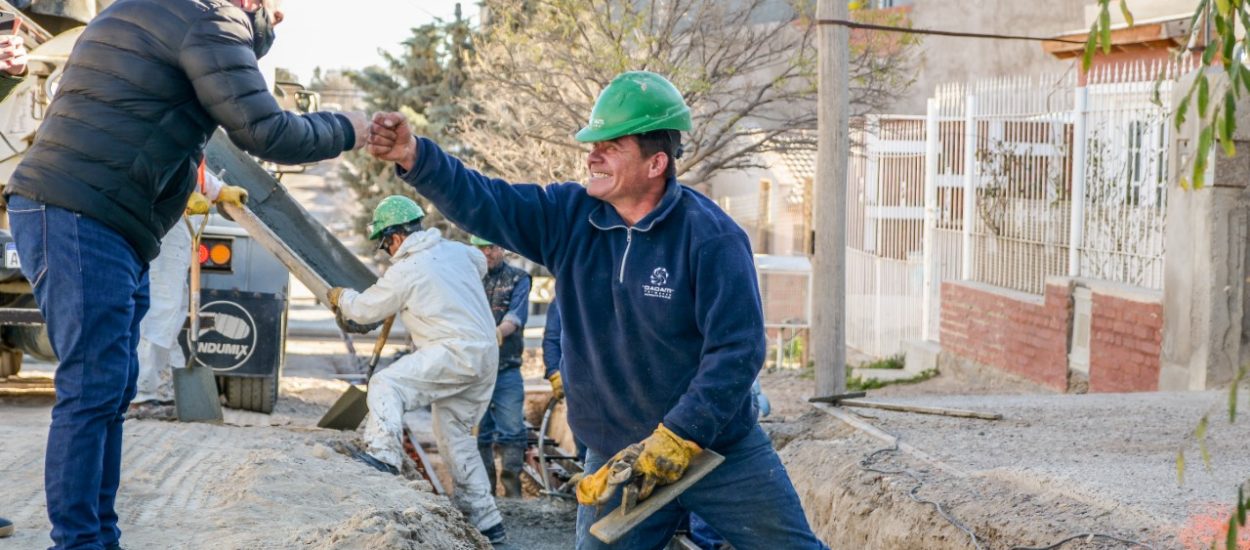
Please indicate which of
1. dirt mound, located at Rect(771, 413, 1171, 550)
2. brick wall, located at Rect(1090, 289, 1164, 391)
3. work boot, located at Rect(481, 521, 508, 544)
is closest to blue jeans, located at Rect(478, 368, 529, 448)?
work boot, located at Rect(481, 521, 508, 544)

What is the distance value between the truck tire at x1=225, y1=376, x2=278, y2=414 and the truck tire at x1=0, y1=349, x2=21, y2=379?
8.50 ft

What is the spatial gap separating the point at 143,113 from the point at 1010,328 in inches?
442

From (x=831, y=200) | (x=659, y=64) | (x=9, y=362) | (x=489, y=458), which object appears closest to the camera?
(x=831, y=200)

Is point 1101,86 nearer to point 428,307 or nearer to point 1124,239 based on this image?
point 1124,239

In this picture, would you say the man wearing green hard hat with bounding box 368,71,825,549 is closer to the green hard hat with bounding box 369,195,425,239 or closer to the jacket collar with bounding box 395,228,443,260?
the jacket collar with bounding box 395,228,443,260

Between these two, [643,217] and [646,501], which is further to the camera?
[643,217]

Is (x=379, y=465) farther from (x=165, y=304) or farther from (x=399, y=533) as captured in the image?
(x=399, y=533)

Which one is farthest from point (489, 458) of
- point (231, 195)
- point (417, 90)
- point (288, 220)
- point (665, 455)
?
point (417, 90)

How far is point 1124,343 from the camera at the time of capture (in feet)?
40.8

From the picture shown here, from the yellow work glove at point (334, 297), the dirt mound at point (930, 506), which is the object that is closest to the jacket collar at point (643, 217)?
the dirt mound at point (930, 506)

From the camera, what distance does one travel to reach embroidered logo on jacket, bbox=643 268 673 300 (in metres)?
4.37

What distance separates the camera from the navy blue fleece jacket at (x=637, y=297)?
14.0 feet

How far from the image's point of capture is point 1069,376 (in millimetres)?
13391

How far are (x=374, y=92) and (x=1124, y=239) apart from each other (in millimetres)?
17789
